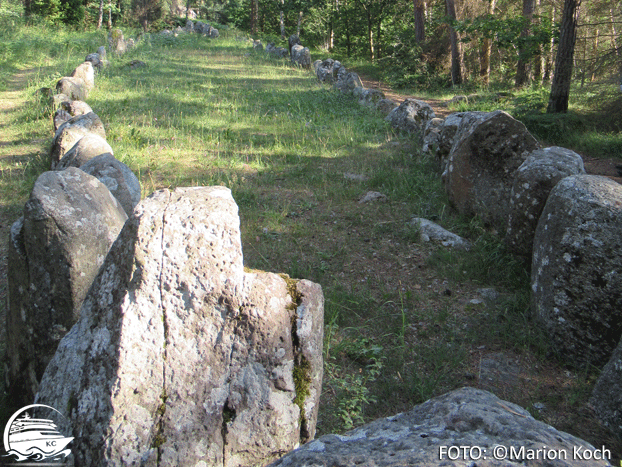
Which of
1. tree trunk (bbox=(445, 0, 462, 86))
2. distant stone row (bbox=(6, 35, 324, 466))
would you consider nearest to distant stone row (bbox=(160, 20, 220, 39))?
tree trunk (bbox=(445, 0, 462, 86))

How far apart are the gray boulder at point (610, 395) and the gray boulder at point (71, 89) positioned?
32.8ft

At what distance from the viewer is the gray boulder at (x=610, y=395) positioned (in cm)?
264

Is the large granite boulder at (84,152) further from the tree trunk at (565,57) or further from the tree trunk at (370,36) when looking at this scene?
the tree trunk at (370,36)

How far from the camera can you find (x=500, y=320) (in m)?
3.84

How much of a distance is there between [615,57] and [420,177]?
252 inches

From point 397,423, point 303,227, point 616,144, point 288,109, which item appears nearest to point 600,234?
point 397,423

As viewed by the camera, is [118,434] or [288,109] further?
[288,109]

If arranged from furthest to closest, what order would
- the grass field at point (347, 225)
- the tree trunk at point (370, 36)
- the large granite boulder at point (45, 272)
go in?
the tree trunk at point (370, 36) < the grass field at point (347, 225) < the large granite boulder at point (45, 272)

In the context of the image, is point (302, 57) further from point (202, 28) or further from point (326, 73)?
point (202, 28)

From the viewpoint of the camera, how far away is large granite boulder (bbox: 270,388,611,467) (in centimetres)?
140

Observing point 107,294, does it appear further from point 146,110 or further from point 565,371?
point 146,110

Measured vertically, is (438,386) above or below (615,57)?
below

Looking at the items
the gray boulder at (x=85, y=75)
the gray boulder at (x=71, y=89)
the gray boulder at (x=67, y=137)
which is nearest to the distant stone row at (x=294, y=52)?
the gray boulder at (x=85, y=75)

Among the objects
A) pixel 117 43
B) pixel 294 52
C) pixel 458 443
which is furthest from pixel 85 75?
pixel 458 443
